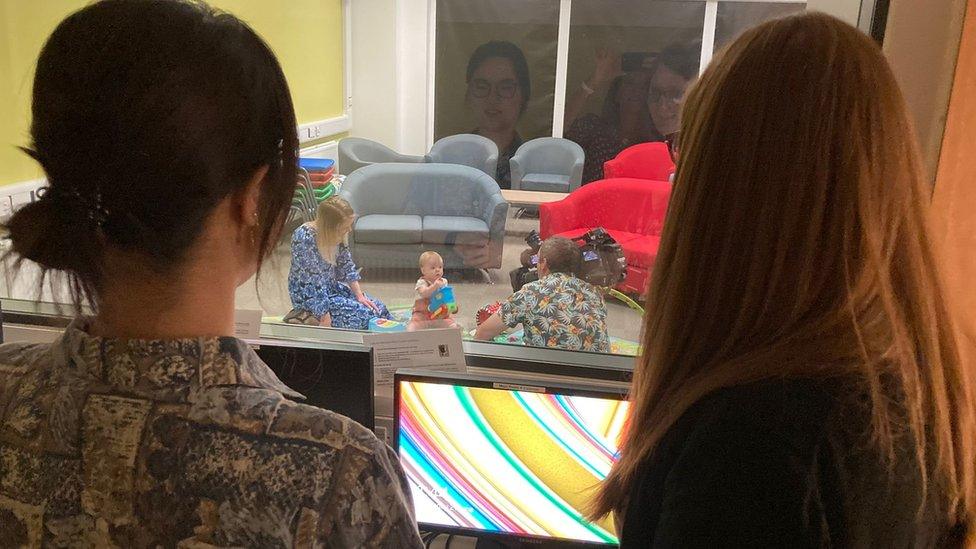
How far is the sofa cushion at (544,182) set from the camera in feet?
12.8

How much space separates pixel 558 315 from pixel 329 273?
903mm

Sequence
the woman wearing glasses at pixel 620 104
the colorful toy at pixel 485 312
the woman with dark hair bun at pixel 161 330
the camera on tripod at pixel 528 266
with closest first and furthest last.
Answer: the woman with dark hair bun at pixel 161 330 < the colorful toy at pixel 485 312 < the camera on tripod at pixel 528 266 < the woman wearing glasses at pixel 620 104

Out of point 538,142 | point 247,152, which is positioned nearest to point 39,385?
point 247,152

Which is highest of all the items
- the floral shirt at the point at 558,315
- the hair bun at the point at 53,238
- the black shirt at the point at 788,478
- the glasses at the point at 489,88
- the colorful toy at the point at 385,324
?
the glasses at the point at 489,88

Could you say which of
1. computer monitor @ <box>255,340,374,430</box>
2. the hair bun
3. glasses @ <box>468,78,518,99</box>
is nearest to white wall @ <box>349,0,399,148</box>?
glasses @ <box>468,78,518,99</box>

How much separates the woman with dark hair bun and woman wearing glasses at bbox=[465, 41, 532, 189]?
335 centimetres

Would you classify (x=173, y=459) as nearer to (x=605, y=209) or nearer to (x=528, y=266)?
(x=528, y=266)

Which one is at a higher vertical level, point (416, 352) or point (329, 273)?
point (416, 352)

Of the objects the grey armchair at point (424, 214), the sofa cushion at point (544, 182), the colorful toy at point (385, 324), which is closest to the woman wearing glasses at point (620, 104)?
the sofa cushion at point (544, 182)

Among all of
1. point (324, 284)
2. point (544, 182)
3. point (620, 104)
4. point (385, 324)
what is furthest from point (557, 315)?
point (620, 104)

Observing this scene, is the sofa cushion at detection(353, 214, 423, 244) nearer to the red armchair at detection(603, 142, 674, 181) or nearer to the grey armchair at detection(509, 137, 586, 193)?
the grey armchair at detection(509, 137, 586, 193)

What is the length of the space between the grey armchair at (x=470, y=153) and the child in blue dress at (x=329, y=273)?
1.21 m

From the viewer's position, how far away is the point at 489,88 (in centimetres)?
394

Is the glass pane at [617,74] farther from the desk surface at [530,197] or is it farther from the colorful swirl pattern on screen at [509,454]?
the colorful swirl pattern on screen at [509,454]
